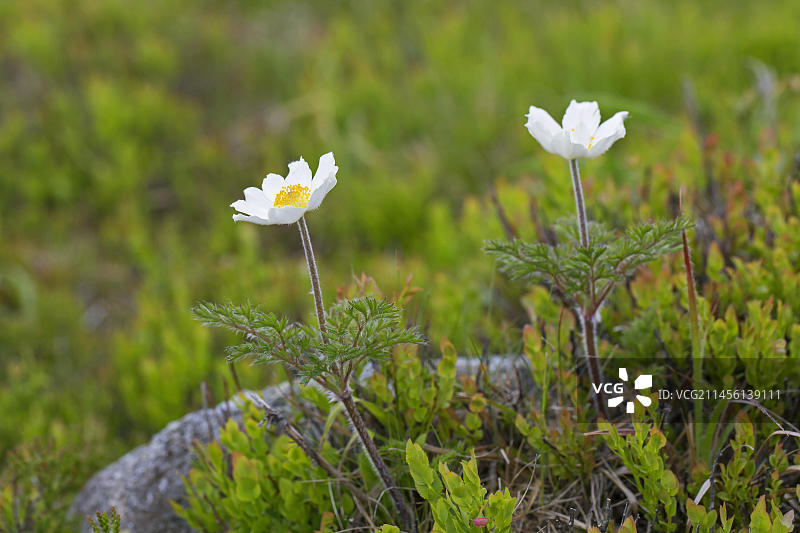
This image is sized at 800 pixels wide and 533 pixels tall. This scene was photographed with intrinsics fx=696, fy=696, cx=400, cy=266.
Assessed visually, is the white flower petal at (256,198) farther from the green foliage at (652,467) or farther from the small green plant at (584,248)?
the green foliage at (652,467)

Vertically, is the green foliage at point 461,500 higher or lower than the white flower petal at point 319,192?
lower

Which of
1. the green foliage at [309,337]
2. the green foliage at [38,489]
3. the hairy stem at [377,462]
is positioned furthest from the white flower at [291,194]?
the green foliage at [38,489]

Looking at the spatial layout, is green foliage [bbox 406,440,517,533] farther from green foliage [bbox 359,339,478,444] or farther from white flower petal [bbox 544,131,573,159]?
white flower petal [bbox 544,131,573,159]

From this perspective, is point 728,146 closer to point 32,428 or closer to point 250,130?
point 250,130

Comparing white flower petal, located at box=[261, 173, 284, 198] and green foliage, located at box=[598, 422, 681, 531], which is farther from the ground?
white flower petal, located at box=[261, 173, 284, 198]

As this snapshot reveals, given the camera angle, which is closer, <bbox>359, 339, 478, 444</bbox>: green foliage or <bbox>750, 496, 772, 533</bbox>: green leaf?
<bbox>750, 496, 772, 533</bbox>: green leaf

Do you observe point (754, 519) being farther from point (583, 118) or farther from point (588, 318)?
point (583, 118)

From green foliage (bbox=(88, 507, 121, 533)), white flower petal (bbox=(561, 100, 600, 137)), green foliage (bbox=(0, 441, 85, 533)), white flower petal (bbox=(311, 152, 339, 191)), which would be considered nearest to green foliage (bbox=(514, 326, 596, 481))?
white flower petal (bbox=(561, 100, 600, 137))
